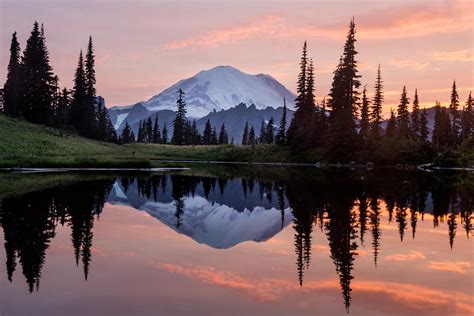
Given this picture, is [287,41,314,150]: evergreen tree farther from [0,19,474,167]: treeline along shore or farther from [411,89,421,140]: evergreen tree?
[411,89,421,140]: evergreen tree

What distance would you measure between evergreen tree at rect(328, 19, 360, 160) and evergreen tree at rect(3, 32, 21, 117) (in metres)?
56.3

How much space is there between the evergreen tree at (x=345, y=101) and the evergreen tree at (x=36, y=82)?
5214 cm

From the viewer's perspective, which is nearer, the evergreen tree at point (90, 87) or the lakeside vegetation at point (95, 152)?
the lakeside vegetation at point (95, 152)

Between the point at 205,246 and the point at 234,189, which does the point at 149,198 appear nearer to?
the point at 234,189

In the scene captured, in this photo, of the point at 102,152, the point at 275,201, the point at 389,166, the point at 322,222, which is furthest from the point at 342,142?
Answer: the point at 322,222

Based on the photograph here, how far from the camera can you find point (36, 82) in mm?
86250

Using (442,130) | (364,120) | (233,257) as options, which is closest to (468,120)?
(442,130)

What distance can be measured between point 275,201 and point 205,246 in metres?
13.5

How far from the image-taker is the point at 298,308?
30.7 feet

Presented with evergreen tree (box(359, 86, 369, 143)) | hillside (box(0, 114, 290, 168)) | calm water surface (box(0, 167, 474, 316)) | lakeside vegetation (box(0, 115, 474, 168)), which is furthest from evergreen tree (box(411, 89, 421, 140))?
calm water surface (box(0, 167, 474, 316))

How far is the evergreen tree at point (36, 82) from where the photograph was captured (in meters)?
85.9

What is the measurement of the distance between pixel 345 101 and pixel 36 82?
185 ft

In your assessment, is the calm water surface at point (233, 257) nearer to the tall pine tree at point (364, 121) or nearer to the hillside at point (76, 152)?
the hillside at point (76, 152)


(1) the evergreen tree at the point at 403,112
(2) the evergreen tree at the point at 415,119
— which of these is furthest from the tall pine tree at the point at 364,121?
(2) the evergreen tree at the point at 415,119
